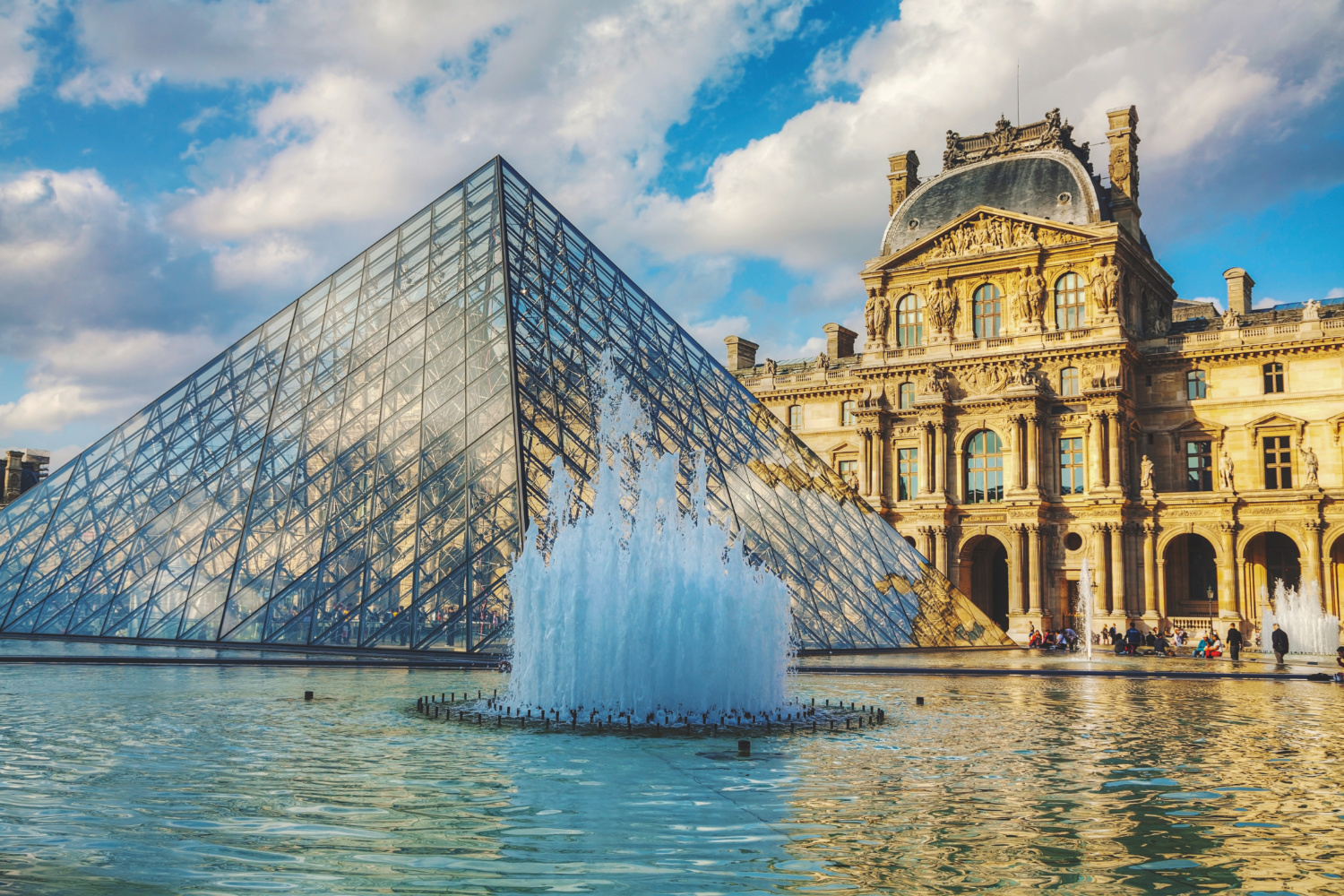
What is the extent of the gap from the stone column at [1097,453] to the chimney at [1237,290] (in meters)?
8.51

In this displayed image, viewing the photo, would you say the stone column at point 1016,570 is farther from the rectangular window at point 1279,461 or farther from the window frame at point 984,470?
the rectangular window at point 1279,461

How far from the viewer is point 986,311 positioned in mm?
40906

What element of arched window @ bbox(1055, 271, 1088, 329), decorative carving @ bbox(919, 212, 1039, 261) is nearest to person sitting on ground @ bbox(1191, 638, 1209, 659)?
arched window @ bbox(1055, 271, 1088, 329)

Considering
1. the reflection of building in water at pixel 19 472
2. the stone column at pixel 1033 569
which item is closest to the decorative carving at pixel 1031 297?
the stone column at pixel 1033 569

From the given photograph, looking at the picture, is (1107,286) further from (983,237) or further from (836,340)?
(836,340)

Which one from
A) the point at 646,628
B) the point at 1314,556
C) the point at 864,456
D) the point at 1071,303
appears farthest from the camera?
the point at 864,456

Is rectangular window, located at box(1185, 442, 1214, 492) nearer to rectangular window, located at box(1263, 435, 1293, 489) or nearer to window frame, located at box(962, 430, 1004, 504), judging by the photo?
rectangular window, located at box(1263, 435, 1293, 489)

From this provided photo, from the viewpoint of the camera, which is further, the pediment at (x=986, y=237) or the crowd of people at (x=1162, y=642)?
the pediment at (x=986, y=237)

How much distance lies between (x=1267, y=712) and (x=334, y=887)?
37.3 feet

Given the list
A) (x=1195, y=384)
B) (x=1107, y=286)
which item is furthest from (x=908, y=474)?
(x=1195, y=384)

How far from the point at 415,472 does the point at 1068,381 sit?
87.9ft

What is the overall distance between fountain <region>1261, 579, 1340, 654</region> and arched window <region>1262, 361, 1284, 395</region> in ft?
20.3

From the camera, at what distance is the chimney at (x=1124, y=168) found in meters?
41.3

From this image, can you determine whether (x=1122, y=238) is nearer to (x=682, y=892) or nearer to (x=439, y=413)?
(x=439, y=413)
